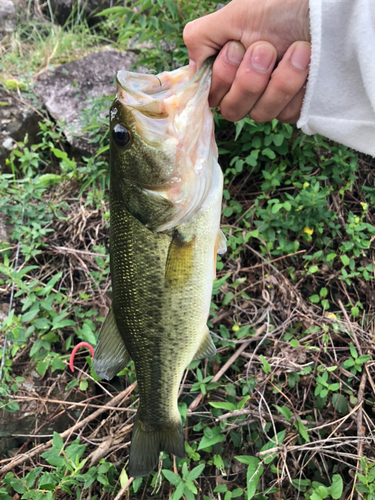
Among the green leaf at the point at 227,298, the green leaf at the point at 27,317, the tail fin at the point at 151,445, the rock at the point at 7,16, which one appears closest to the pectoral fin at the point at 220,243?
the tail fin at the point at 151,445

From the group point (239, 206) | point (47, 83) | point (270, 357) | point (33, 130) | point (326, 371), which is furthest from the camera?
point (47, 83)

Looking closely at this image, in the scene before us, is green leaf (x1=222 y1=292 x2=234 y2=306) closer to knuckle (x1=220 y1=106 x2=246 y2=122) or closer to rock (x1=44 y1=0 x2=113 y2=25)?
knuckle (x1=220 y1=106 x2=246 y2=122)

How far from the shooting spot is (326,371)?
83.8 inches

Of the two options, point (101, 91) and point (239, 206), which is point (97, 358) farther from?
point (101, 91)

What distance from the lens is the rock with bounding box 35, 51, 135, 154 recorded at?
4.02 m

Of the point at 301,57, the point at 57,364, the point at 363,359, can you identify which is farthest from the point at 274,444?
the point at 301,57

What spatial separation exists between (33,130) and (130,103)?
3606 mm

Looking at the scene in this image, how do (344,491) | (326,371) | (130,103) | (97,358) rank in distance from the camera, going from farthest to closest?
(326,371), (344,491), (97,358), (130,103)

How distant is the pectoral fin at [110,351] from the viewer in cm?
157

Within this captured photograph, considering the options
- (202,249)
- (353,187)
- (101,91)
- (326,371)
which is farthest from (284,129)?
(101,91)

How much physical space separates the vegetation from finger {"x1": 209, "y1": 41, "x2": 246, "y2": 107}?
0.97m

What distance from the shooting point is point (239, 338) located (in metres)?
2.32

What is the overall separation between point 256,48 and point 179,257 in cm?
96

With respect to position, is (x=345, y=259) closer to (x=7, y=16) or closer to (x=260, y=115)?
(x=260, y=115)
